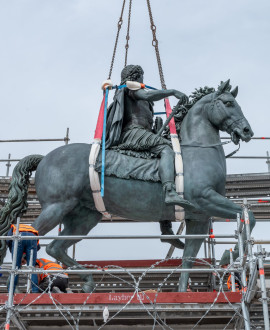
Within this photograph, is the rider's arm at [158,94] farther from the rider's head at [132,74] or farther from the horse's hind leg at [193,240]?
the horse's hind leg at [193,240]

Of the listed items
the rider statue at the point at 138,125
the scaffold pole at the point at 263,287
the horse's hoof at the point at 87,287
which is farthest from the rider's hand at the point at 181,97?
the scaffold pole at the point at 263,287

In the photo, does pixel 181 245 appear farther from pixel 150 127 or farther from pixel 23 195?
pixel 23 195

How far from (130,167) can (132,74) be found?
5.57 feet

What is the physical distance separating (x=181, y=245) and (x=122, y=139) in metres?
1.87

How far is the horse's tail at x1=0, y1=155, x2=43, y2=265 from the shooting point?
9164 mm

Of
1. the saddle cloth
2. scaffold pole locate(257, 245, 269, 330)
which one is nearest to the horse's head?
the saddle cloth

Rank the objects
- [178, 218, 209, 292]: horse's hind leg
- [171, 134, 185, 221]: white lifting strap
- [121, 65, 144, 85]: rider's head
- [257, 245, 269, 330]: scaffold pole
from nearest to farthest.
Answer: [257, 245, 269, 330]: scaffold pole < [171, 134, 185, 221]: white lifting strap < [178, 218, 209, 292]: horse's hind leg < [121, 65, 144, 85]: rider's head

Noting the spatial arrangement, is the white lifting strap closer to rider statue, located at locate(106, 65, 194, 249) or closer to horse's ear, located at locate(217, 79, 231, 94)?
rider statue, located at locate(106, 65, 194, 249)

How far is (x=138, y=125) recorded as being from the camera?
31.9ft

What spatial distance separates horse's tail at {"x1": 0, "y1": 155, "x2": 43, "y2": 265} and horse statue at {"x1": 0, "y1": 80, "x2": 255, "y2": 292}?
0.01 meters

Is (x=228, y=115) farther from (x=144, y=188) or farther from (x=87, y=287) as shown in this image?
(x=87, y=287)

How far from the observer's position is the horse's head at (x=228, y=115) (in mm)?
9125

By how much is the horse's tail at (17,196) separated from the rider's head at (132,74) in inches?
72.1

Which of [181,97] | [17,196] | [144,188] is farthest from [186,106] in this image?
[17,196]
